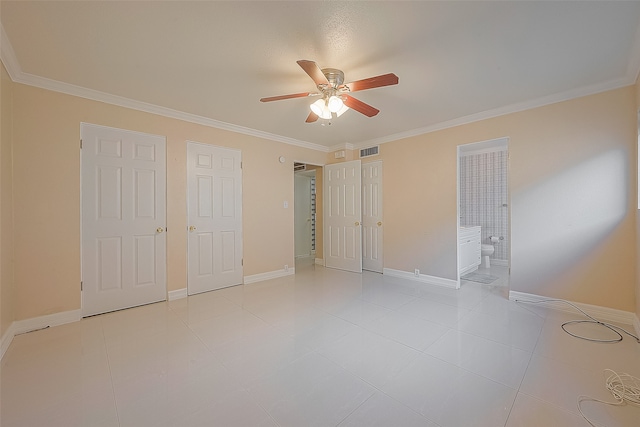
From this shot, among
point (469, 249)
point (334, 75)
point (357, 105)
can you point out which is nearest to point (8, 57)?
point (334, 75)

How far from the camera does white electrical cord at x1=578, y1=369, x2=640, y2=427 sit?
1.54m

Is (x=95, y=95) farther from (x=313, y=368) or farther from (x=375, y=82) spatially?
(x=313, y=368)

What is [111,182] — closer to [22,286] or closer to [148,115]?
[148,115]

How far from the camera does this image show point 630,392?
5.28 feet

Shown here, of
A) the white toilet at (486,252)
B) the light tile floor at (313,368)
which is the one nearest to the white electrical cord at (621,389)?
the light tile floor at (313,368)

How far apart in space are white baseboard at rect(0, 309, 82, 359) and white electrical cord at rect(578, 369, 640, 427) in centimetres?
428

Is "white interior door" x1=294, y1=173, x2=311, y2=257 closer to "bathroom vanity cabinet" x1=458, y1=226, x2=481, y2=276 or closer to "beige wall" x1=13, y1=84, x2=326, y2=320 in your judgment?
"beige wall" x1=13, y1=84, x2=326, y2=320

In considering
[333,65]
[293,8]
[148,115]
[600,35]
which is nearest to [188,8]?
[293,8]

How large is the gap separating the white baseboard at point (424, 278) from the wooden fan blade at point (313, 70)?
3.31m

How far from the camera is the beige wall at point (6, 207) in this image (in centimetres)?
216

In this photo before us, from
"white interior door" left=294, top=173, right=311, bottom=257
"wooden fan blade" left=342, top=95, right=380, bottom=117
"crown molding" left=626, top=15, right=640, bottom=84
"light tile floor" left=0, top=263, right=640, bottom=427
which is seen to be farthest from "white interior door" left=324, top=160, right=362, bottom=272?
"crown molding" left=626, top=15, right=640, bottom=84

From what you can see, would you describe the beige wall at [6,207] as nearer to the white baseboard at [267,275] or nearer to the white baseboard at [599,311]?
the white baseboard at [267,275]

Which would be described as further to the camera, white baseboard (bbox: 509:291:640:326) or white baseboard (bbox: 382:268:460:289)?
white baseboard (bbox: 382:268:460:289)

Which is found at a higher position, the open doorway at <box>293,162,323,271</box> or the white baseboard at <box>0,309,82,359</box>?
the open doorway at <box>293,162,323,271</box>
